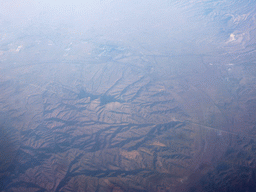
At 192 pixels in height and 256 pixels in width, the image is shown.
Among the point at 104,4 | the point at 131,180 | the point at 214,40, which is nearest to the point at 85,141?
the point at 131,180

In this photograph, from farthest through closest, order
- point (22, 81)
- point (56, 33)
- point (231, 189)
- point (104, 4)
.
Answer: point (104, 4), point (56, 33), point (22, 81), point (231, 189)

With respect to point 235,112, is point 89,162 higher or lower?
lower

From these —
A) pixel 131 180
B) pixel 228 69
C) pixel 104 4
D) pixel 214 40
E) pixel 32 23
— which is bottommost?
pixel 131 180

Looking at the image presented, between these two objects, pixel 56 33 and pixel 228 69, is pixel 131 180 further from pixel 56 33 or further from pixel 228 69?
pixel 56 33

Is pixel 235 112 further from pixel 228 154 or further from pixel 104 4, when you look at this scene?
pixel 104 4

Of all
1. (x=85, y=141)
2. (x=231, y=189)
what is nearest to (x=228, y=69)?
(x=231, y=189)

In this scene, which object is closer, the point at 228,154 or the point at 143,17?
the point at 228,154

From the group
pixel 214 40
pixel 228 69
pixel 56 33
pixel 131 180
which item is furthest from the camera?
pixel 56 33
